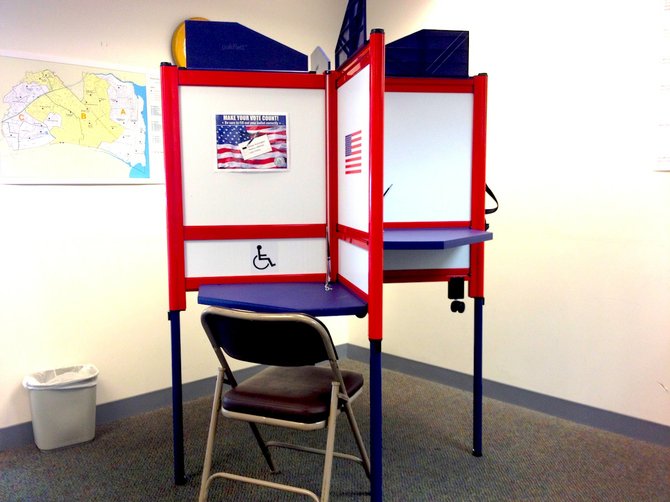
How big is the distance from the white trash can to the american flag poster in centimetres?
131

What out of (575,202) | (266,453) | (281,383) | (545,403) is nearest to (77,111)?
(281,383)

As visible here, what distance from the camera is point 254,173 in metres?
2.33

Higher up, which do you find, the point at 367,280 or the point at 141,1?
the point at 141,1

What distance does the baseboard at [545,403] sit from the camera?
9.01ft

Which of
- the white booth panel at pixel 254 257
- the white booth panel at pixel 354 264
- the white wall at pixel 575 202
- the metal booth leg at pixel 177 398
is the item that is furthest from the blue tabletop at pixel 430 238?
the metal booth leg at pixel 177 398

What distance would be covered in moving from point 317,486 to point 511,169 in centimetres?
191

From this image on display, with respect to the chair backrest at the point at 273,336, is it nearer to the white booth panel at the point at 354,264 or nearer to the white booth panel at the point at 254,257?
the white booth panel at the point at 354,264

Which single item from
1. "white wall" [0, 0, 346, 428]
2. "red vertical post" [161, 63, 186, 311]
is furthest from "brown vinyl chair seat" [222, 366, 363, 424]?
"white wall" [0, 0, 346, 428]

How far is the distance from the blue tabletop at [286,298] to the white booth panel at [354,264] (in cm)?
5

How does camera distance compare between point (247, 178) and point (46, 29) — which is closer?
point (247, 178)

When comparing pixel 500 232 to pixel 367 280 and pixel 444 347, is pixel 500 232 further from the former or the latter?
pixel 367 280

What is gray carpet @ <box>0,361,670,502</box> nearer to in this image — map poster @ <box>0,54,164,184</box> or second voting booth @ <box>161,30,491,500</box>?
second voting booth @ <box>161,30,491,500</box>

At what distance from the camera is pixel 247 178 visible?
2.33 m

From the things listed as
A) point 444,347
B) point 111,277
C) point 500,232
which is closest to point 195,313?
point 111,277
